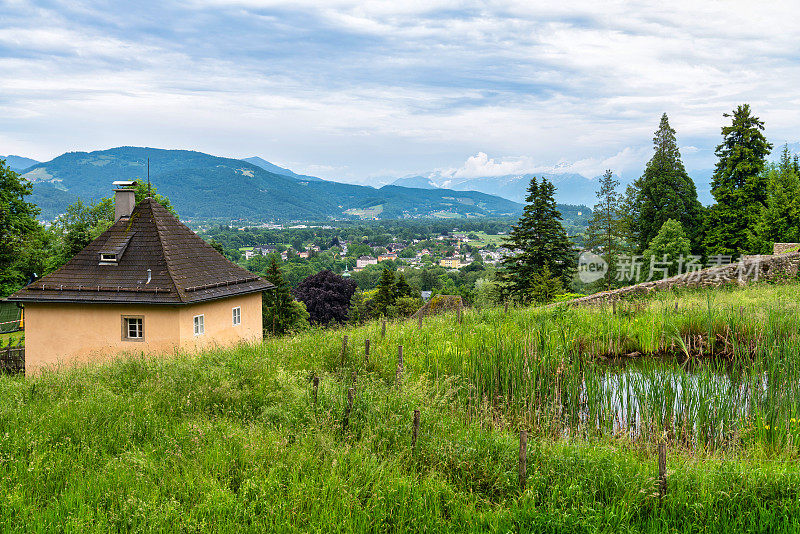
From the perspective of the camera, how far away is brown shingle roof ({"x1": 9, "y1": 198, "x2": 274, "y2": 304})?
1541cm

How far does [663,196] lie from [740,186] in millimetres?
5421

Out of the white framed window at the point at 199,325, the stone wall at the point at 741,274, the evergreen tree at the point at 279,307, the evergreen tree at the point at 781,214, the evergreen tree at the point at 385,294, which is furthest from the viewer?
the evergreen tree at the point at 385,294

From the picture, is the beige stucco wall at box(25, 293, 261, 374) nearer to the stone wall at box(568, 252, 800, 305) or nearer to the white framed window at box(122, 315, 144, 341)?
the white framed window at box(122, 315, 144, 341)

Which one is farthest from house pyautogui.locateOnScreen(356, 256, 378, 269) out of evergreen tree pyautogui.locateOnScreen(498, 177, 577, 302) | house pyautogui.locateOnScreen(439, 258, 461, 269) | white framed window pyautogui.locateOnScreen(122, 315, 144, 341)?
white framed window pyautogui.locateOnScreen(122, 315, 144, 341)

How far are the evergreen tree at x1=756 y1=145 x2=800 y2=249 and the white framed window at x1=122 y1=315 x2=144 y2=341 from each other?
31.1 m

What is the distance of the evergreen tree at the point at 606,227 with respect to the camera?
1375 inches

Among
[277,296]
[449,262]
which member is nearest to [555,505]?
[277,296]

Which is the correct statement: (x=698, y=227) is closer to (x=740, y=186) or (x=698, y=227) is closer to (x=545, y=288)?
(x=740, y=186)

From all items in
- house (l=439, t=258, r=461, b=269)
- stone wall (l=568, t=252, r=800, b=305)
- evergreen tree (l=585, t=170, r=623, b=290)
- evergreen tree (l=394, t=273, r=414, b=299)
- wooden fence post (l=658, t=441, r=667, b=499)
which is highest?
evergreen tree (l=585, t=170, r=623, b=290)

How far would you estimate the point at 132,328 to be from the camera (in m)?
15.6

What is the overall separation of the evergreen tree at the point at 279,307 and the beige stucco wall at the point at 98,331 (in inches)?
1014

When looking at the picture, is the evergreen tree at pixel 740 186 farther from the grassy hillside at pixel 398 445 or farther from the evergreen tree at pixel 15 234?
the evergreen tree at pixel 15 234

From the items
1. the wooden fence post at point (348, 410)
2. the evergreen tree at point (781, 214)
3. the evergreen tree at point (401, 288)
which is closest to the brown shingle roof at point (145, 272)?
the wooden fence post at point (348, 410)

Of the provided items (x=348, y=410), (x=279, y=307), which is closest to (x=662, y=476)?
(x=348, y=410)
